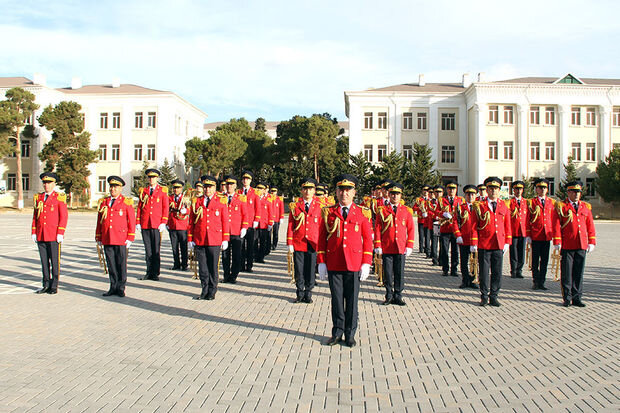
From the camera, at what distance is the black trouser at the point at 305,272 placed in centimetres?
918

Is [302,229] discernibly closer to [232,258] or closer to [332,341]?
[232,258]

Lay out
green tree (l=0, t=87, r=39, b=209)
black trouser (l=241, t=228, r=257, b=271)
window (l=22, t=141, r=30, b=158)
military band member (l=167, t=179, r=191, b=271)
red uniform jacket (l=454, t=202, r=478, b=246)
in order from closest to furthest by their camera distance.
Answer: red uniform jacket (l=454, t=202, r=478, b=246), military band member (l=167, t=179, r=191, b=271), black trouser (l=241, t=228, r=257, b=271), green tree (l=0, t=87, r=39, b=209), window (l=22, t=141, r=30, b=158)

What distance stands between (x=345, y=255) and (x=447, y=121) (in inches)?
2035

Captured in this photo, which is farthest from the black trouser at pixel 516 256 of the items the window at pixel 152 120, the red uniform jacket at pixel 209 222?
the window at pixel 152 120

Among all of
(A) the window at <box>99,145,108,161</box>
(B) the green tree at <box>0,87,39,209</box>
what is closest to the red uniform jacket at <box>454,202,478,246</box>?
(B) the green tree at <box>0,87,39,209</box>

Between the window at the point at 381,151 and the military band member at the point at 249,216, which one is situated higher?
the window at the point at 381,151

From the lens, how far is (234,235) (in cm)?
1115

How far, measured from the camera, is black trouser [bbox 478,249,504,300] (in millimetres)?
8953

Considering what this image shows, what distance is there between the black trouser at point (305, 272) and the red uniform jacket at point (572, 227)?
13.6ft

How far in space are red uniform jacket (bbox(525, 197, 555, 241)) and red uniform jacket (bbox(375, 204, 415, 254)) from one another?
338cm

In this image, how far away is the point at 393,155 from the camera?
46.5m

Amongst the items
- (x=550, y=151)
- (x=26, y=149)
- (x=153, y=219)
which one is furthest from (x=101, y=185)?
(x=153, y=219)

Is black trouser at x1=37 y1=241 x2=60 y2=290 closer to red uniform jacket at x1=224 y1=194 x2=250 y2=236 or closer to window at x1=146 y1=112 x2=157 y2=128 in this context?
red uniform jacket at x1=224 y1=194 x2=250 y2=236

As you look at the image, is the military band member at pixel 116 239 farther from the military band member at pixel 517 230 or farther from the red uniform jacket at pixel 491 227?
the military band member at pixel 517 230
